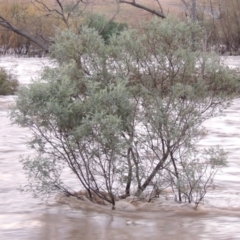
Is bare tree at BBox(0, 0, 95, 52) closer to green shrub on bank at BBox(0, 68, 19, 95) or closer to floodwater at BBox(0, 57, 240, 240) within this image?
green shrub on bank at BBox(0, 68, 19, 95)

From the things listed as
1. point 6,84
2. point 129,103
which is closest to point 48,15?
point 6,84

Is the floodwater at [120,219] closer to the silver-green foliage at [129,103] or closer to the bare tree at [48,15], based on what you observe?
the silver-green foliage at [129,103]

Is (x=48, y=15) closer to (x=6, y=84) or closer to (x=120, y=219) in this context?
(x=6, y=84)

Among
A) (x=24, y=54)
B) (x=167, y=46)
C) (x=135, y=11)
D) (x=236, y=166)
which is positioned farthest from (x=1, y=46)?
(x=167, y=46)

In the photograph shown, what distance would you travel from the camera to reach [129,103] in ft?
26.5

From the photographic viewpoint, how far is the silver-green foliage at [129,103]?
7980mm

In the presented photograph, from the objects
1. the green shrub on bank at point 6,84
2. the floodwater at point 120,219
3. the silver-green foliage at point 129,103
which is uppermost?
the silver-green foliage at point 129,103

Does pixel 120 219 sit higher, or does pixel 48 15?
pixel 48 15

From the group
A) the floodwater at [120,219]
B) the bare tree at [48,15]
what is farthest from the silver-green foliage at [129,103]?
the bare tree at [48,15]

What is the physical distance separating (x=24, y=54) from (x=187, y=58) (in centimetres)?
3653

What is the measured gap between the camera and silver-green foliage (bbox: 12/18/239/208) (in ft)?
26.2

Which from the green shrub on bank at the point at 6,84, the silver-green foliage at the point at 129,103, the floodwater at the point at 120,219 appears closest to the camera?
the floodwater at the point at 120,219

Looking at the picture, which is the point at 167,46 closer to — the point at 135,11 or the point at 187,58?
the point at 187,58

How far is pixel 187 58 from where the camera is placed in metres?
8.47
